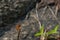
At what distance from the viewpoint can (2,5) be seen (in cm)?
228

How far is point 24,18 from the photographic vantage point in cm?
228

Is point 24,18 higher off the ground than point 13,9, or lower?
lower

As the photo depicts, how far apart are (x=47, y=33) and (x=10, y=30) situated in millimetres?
488

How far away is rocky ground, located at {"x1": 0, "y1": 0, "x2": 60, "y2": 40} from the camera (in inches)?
79.4

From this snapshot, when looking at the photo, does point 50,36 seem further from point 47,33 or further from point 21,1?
point 21,1

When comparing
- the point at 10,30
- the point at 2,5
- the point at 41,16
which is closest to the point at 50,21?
the point at 41,16

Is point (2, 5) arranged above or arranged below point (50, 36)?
above

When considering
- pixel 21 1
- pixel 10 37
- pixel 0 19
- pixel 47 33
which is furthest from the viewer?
pixel 21 1

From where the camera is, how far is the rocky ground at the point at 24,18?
202 cm

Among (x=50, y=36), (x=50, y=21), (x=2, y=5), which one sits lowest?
(x=50, y=36)

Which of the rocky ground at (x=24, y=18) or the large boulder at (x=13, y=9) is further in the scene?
the large boulder at (x=13, y=9)

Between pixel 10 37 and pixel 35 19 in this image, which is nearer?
pixel 10 37

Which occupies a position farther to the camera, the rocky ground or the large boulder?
the large boulder

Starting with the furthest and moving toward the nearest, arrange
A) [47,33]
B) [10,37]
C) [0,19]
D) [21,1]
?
[21,1]
[0,19]
[10,37]
[47,33]
